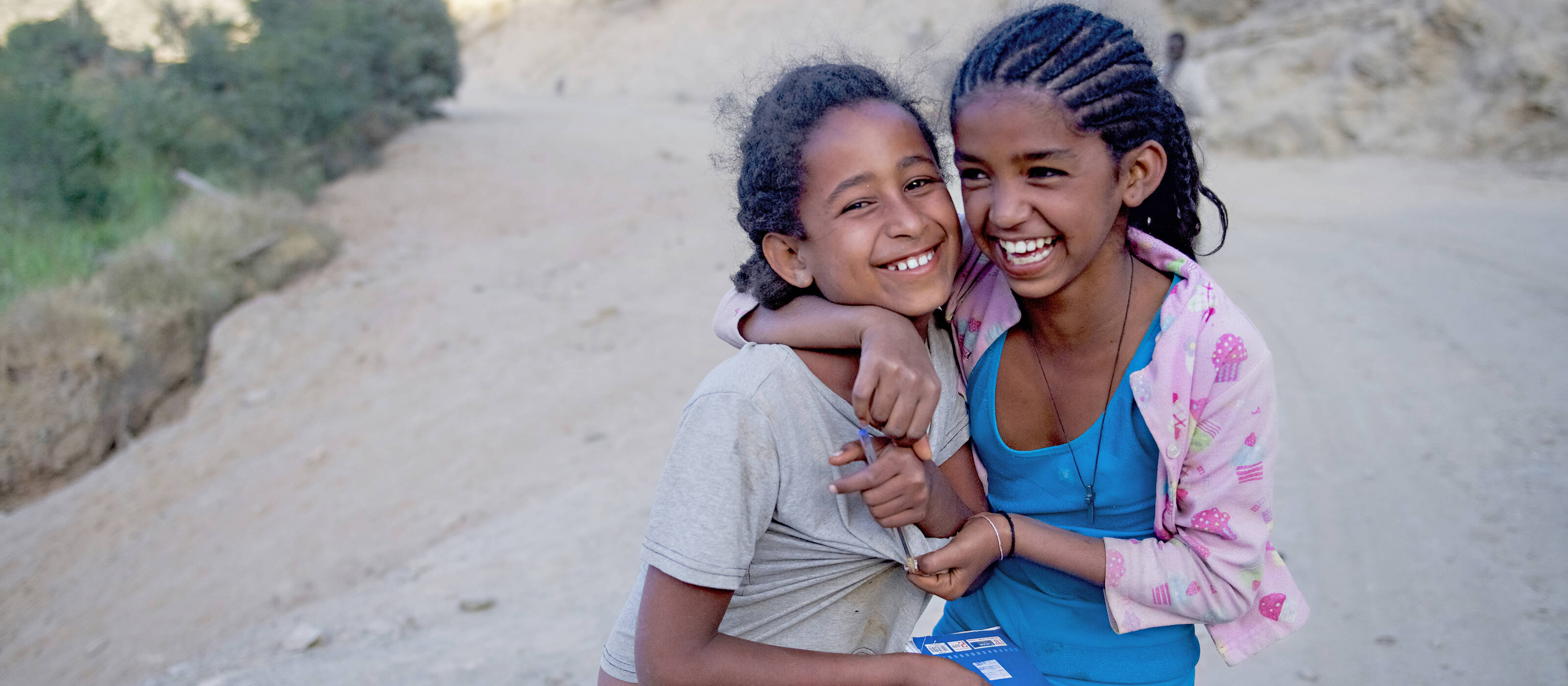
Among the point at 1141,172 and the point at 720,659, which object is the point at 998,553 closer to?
the point at 720,659

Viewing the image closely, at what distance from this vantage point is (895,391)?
4.29 feet

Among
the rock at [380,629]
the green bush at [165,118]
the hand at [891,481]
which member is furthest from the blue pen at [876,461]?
the green bush at [165,118]

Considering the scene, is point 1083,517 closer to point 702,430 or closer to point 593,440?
point 702,430

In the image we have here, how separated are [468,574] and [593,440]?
4.13 ft

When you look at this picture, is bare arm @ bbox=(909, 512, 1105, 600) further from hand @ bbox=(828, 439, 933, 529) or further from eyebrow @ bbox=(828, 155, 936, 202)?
eyebrow @ bbox=(828, 155, 936, 202)

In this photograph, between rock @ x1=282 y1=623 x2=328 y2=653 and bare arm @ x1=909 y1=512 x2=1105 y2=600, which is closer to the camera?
bare arm @ x1=909 y1=512 x2=1105 y2=600

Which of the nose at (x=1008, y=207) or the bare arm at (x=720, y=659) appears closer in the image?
the bare arm at (x=720, y=659)

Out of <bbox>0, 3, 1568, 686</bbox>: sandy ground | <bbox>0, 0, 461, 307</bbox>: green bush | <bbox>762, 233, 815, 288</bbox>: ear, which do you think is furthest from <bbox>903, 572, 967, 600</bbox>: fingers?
<bbox>0, 0, 461, 307</bbox>: green bush

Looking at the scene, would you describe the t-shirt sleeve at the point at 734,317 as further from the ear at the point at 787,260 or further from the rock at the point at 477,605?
the rock at the point at 477,605

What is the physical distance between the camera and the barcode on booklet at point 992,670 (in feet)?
4.71

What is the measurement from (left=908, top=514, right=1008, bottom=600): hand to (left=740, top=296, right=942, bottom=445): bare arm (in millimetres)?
200

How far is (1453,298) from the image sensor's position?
5695 millimetres

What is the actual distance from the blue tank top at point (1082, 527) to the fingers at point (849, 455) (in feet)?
1.23

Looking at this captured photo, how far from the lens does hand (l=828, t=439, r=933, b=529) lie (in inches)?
52.5
